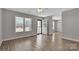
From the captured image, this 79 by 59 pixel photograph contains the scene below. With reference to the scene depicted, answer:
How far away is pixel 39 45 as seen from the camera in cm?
159

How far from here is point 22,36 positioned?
1687 mm

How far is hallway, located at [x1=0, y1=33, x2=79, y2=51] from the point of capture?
1.51m

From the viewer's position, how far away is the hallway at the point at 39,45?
4.94 ft
